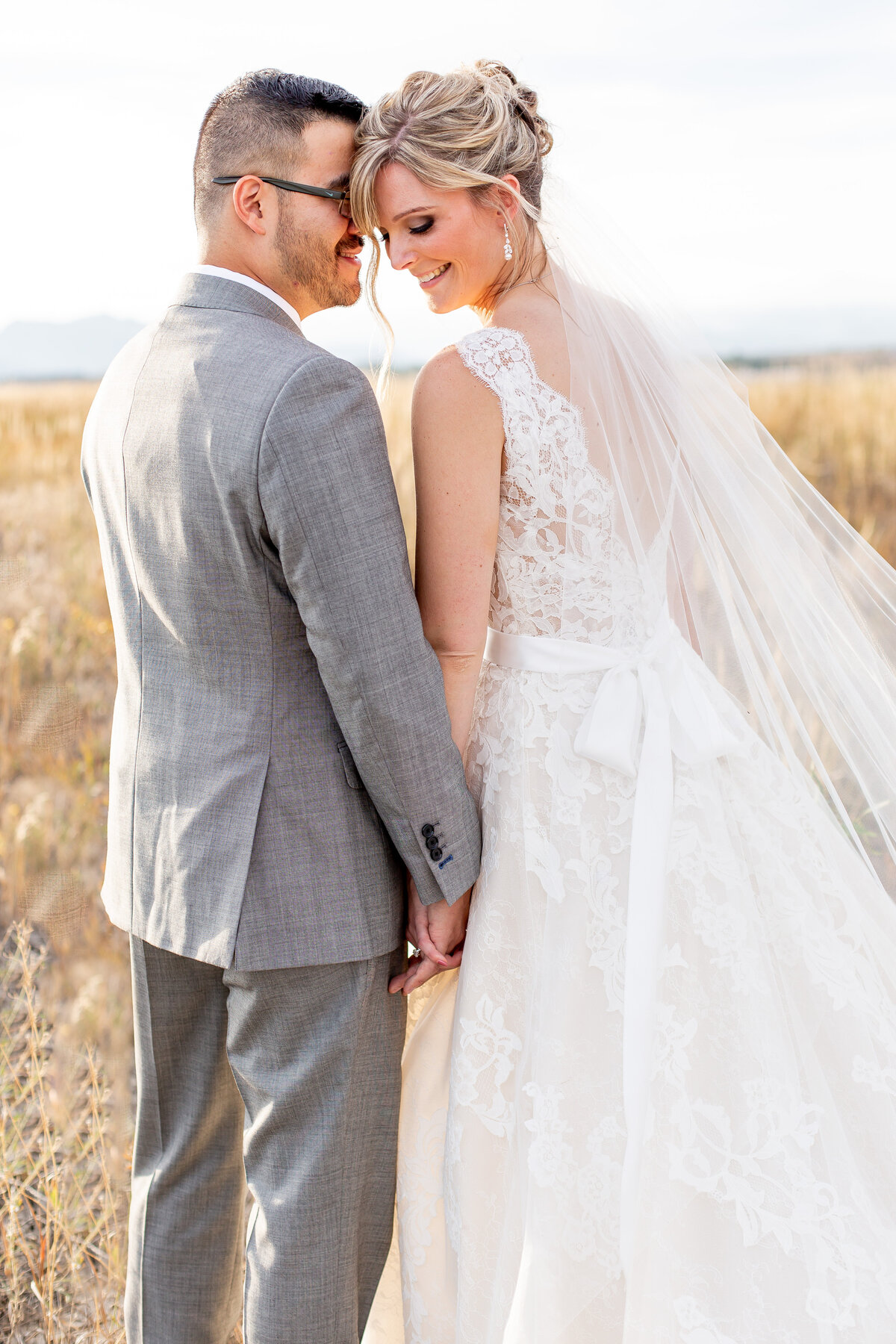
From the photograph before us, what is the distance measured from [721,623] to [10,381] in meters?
6.31

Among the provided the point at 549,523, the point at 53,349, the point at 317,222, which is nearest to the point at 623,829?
the point at 549,523

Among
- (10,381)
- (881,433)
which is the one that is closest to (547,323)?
(881,433)

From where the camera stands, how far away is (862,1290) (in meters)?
1.42

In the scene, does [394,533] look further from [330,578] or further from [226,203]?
[226,203]

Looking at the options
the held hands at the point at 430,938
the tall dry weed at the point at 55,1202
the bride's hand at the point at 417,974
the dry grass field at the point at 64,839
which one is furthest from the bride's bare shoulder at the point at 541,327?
the tall dry weed at the point at 55,1202

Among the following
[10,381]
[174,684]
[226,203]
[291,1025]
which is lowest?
[10,381]

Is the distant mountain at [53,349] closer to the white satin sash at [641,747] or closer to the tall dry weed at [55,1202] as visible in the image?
the tall dry weed at [55,1202]

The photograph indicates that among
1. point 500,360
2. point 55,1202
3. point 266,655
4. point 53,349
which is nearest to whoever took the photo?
point 266,655

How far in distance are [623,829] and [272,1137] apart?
808mm

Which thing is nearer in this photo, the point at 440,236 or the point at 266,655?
the point at 266,655

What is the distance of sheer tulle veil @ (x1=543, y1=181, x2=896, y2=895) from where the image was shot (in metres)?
1.79

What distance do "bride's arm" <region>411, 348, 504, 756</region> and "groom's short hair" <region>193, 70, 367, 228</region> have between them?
0.48m

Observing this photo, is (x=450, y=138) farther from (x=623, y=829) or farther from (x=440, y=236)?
(x=623, y=829)

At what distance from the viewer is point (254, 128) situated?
1698 mm
